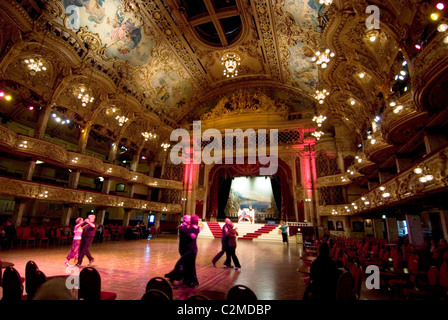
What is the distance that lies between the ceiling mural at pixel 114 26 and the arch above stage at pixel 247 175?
13.0m

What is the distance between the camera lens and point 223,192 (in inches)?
1009

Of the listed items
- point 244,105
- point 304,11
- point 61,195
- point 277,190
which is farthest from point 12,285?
point 277,190

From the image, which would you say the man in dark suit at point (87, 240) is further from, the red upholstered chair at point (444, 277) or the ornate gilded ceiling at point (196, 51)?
the ornate gilded ceiling at point (196, 51)

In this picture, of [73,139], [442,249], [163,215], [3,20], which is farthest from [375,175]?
[73,139]

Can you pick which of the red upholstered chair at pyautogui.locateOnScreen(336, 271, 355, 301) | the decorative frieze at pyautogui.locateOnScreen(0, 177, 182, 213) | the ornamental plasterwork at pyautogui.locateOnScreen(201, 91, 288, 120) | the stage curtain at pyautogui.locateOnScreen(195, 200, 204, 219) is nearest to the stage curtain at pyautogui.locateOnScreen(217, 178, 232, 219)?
the stage curtain at pyautogui.locateOnScreen(195, 200, 204, 219)

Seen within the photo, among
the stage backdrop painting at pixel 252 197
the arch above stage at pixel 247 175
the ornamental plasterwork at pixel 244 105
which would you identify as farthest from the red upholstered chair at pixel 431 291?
the stage backdrop painting at pixel 252 197

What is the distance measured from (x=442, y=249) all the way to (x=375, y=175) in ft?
32.1

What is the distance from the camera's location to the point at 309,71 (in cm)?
1878

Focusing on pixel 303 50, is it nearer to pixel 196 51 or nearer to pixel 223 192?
pixel 196 51

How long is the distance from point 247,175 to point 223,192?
366 centimetres

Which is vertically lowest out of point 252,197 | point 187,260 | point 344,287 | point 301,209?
point 187,260

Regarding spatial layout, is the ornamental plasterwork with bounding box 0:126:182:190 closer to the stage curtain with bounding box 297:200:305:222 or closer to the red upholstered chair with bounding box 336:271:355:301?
the stage curtain with bounding box 297:200:305:222

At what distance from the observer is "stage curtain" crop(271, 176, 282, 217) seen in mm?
23734
